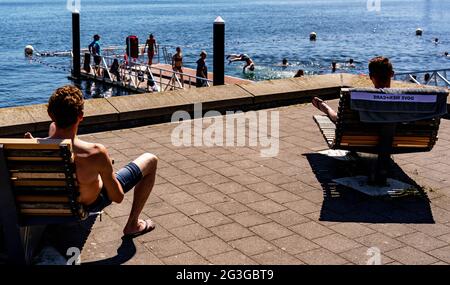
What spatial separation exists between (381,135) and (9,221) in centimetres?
355

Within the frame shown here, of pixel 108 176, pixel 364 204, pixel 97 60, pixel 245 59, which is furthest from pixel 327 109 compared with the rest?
pixel 245 59

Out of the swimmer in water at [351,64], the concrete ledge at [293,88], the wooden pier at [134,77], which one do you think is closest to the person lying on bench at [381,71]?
the concrete ledge at [293,88]

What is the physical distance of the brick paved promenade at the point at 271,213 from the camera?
4.63 m

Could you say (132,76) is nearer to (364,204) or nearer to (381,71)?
(381,71)

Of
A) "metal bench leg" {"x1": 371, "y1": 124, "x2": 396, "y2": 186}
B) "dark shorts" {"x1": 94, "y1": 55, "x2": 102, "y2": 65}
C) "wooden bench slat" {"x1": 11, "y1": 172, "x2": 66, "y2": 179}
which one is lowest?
"dark shorts" {"x1": 94, "y1": 55, "x2": 102, "y2": 65}

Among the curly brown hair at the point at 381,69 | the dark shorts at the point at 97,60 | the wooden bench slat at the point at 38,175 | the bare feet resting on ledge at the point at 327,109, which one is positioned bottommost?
the dark shorts at the point at 97,60

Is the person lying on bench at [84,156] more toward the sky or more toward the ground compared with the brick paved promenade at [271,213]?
more toward the sky

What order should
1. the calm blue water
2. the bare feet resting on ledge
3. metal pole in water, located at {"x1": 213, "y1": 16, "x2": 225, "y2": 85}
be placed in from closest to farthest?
the bare feet resting on ledge → metal pole in water, located at {"x1": 213, "y1": 16, "x2": 225, "y2": 85} → the calm blue water

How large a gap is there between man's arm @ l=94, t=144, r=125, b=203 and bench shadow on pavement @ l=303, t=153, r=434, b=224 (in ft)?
6.36

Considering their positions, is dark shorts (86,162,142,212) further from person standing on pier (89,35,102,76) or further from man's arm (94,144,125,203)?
person standing on pier (89,35,102,76)

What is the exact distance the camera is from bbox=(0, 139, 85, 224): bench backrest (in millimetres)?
3797

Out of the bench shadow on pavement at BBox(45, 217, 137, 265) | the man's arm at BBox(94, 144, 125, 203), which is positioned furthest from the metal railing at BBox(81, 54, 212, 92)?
the man's arm at BBox(94, 144, 125, 203)

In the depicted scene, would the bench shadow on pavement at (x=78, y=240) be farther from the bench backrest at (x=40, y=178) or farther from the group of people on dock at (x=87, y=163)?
Answer: the bench backrest at (x=40, y=178)

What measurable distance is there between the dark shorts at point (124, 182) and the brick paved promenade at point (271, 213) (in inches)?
17.7
